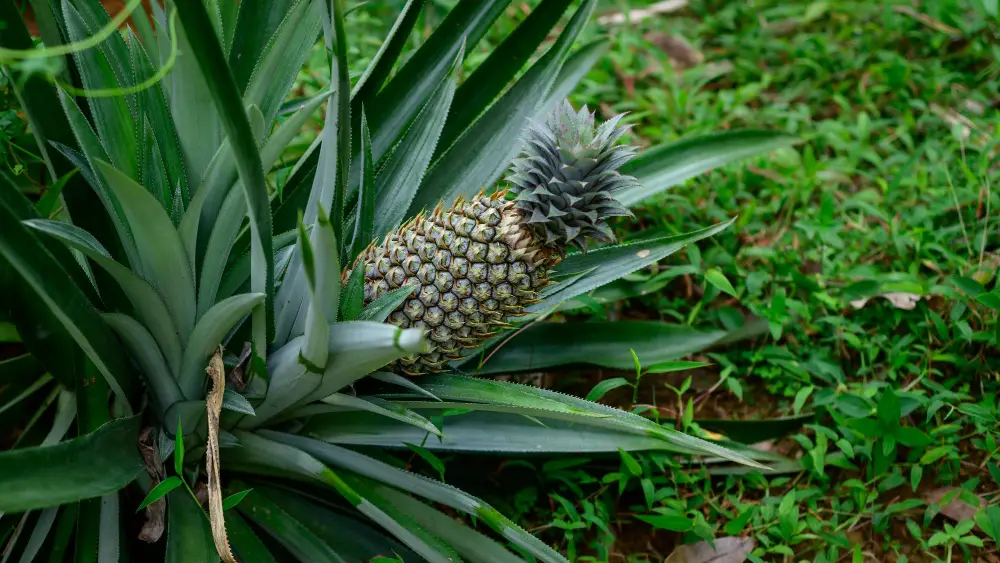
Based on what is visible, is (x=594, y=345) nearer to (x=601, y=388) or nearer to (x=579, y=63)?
(x=601, y=388)

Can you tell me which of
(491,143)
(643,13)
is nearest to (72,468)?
(491,143)

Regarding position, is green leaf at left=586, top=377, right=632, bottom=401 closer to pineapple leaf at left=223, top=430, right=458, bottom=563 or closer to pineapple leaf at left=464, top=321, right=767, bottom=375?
pineapple leaf at left=464, top=321, right=767, bottom=375

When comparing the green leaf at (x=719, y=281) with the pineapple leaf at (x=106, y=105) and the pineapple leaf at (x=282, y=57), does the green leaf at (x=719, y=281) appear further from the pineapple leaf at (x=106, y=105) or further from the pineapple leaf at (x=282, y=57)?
the pineapple leaf at (x=106, y=105)

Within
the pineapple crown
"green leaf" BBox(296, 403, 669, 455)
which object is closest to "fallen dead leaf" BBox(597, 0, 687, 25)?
the pineapple crown

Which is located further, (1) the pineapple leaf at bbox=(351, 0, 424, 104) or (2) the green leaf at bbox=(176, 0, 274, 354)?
(1) the pineapple leaf at bbox=(351, 0, 424, 104)

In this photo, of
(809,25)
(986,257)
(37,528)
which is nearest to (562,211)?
(37,528)

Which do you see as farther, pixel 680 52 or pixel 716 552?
pixel 680 52
